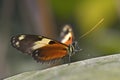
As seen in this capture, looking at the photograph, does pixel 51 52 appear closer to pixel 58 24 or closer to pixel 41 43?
pixel 41 43

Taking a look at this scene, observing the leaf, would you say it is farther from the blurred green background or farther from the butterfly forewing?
the blurred green background

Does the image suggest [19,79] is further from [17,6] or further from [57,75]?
[17,6]

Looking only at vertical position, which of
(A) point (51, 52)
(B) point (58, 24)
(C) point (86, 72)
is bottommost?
(C) point (86, 72)

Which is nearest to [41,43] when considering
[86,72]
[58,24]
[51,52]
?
[51,52]

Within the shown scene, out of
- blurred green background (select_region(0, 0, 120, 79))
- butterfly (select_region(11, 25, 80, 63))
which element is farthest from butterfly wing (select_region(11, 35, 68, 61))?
blurred green background (select_region(0, 0, 120, 79))

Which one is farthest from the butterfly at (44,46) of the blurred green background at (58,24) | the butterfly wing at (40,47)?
the blurred green background at (58,24)

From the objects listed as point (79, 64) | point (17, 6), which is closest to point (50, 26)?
point (17, 6)

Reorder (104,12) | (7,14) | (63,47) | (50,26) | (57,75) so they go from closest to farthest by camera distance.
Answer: (57,75) → (63,47) → (50,26) → (104,12) → (7,14)
